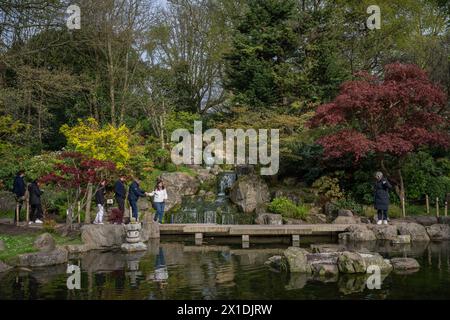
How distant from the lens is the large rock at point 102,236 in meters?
14.5

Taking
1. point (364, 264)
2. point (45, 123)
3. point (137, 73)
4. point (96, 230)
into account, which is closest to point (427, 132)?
point (364, 264)

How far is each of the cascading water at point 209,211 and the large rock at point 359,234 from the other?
176 inches

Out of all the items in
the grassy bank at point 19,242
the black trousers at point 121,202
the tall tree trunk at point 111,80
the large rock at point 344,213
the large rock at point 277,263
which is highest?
the tall tree trunk at point 111,80

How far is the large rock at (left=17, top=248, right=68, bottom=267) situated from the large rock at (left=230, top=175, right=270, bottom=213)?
9.24 metres

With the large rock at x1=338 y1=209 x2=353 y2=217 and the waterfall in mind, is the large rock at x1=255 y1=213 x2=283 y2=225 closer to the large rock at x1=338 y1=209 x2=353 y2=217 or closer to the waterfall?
the large rock at x1=338 y1=209 x2=353 y2=217

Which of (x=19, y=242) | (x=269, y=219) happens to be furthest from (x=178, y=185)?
(x=19, y=242)

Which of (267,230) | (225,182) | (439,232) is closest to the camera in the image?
(439,232)

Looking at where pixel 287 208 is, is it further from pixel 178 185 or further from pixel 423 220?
pixel 178 185

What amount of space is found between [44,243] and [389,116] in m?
13.3

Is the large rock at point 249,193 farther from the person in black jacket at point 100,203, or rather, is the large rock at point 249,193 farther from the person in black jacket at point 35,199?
the person in black jacket at point 35,199

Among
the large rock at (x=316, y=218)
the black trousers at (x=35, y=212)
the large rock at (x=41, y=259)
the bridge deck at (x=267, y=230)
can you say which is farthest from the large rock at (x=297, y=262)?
the black trousers at (x=35, y=212)

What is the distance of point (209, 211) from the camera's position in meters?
20.0

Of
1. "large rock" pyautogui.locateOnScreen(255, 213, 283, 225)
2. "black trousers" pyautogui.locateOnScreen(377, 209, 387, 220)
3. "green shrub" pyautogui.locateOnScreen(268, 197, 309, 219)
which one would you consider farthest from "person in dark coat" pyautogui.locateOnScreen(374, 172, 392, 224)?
"large rock" pyautogui.locateOnScreen(255, 213, 283, 225)

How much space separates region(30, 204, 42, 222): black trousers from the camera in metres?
17.0
